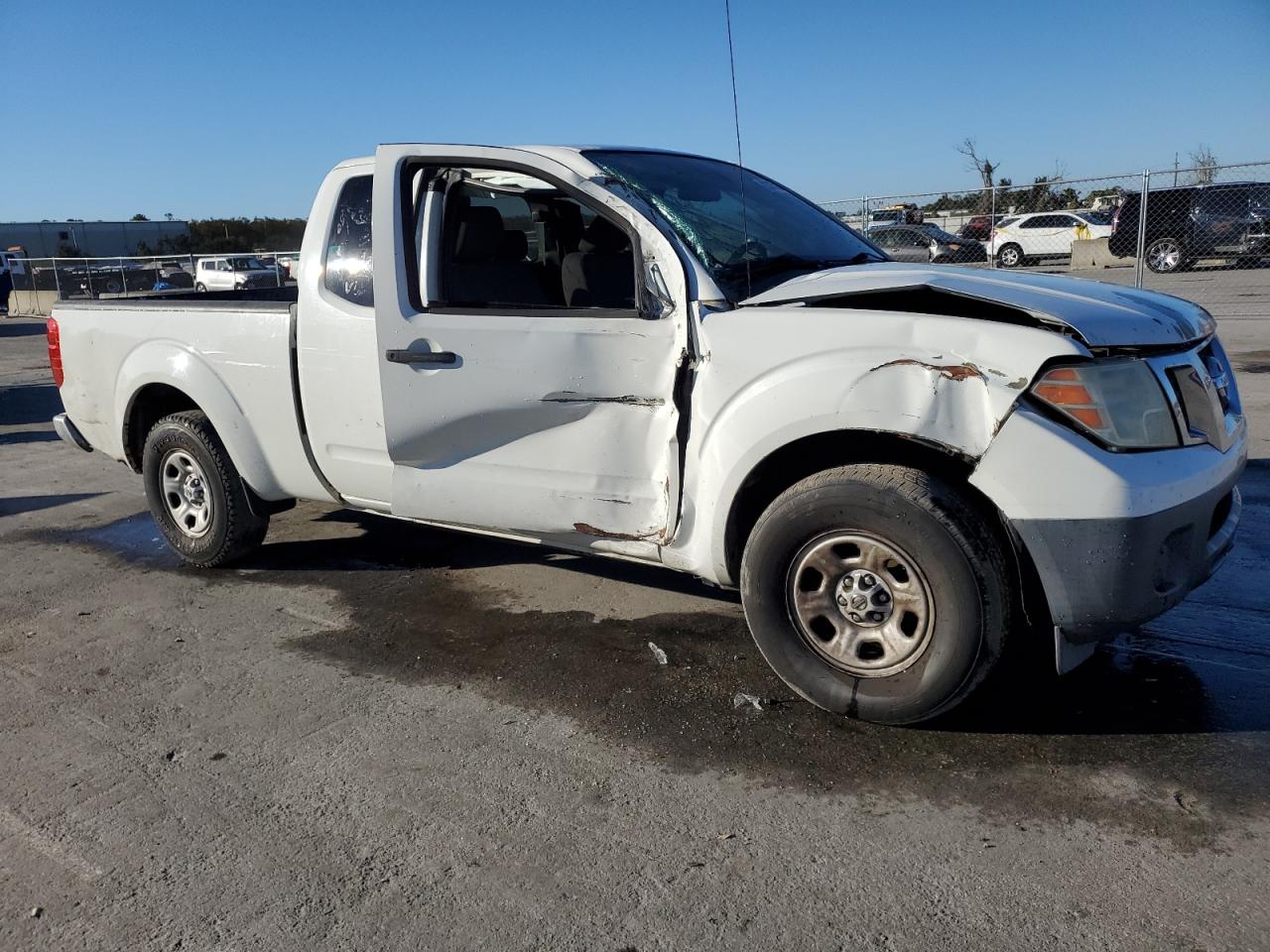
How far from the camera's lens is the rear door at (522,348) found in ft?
12.3

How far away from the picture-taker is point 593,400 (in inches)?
150

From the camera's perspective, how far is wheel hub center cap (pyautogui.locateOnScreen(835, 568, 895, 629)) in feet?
10.9

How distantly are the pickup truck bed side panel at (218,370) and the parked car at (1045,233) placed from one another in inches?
1004

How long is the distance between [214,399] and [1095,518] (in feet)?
12.9

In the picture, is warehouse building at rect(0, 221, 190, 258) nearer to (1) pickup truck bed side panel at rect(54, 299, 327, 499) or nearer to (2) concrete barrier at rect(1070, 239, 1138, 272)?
(2) concrete barrier at rect(1070, 239, 1138, 272)

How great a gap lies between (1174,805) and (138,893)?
2.75 metres

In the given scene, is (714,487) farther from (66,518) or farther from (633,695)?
(66,518)

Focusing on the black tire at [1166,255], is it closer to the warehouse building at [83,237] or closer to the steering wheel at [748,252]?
the steering wheel at [748,252]

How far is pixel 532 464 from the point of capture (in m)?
4.04

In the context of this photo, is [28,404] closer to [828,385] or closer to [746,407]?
[746,407]

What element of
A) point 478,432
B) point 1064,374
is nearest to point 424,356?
point 478,432

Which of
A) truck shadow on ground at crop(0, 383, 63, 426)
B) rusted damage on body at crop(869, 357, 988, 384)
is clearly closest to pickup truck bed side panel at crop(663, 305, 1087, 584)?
rusted damage on body at crop(869, 357, 988, 384)

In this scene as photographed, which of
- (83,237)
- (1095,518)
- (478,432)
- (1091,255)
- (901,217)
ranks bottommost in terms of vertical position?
(1095,518)

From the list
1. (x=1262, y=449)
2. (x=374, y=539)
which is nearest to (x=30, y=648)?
(x=374, y=539)
